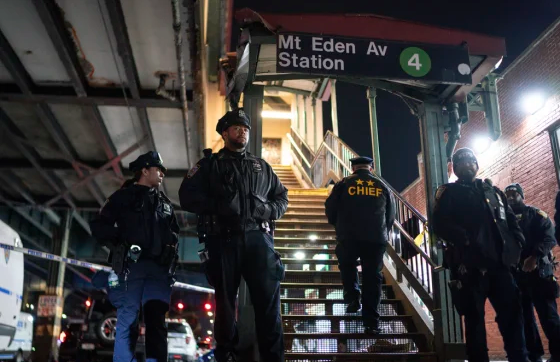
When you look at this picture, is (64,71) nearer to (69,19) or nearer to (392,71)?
(69,19)

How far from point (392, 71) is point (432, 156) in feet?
3.67

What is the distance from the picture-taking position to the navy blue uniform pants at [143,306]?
13.5 ft

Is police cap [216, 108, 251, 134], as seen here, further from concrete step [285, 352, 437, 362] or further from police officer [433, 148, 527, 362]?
concrete step [285, 352, 437, 362]

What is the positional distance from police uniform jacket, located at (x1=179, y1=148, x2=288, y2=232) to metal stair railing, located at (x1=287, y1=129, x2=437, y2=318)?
98.0 inches

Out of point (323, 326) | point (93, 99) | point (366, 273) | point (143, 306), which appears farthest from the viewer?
point (93, 99)

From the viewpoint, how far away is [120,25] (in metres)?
7.73

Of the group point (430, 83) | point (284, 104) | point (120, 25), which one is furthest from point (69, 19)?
point (284, 104)

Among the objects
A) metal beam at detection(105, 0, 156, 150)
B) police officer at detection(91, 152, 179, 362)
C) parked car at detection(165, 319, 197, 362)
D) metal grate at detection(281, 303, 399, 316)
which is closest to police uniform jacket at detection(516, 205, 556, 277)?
metal grate at detection(281, 303, 399, 316)

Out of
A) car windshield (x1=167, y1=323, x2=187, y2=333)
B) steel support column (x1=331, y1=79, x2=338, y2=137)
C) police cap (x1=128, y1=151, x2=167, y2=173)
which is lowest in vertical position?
car windshield (x1=167, y1=323, x2=187, y2=333)

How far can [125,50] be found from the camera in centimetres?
834

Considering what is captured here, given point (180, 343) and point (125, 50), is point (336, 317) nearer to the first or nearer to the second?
point (125, 50)

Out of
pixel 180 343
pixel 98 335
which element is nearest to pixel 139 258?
pixel 98 335

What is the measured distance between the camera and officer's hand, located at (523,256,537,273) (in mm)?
5598

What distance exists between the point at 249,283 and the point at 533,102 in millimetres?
8672
